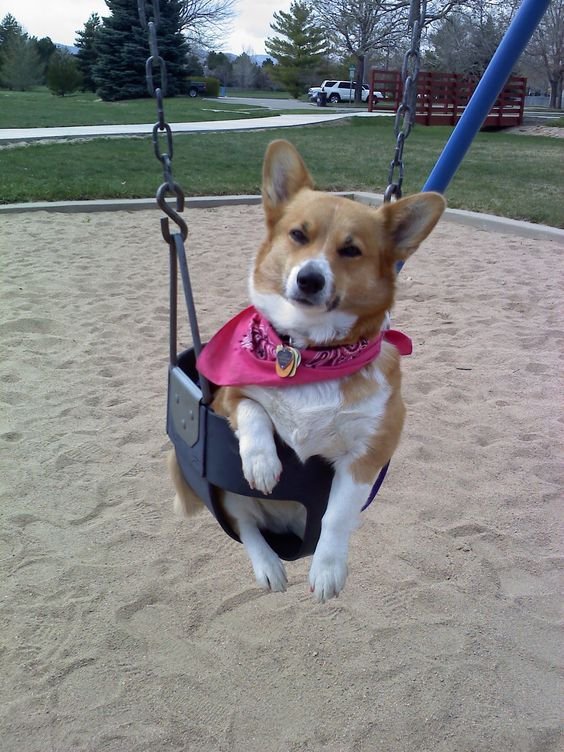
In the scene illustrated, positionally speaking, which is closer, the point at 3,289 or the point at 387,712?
the point at 387,712

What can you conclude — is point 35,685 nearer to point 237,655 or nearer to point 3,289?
point 237,655

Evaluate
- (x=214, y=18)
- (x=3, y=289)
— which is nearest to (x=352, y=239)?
(x=3, y=289)

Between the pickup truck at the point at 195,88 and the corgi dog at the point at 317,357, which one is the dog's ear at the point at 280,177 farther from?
the pickup truck at the point at 195,88

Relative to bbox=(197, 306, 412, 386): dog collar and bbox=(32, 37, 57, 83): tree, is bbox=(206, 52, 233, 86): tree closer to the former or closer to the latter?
bbox=(32, 37, 57, 83): tree

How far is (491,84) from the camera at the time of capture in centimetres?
270

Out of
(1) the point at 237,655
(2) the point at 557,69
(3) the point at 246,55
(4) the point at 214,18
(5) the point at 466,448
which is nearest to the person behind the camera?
(1) the point at 237,655

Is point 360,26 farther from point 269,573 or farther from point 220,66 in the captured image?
point 269,573

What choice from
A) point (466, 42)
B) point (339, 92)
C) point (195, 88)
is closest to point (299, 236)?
point (466, 42)

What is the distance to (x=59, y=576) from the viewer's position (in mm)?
3295

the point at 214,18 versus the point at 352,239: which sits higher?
the point at 214,18

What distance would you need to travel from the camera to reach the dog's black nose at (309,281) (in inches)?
88.2

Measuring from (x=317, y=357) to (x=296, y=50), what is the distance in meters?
59.8

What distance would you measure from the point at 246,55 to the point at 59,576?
2712 inches

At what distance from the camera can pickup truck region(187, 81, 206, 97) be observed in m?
42.5
